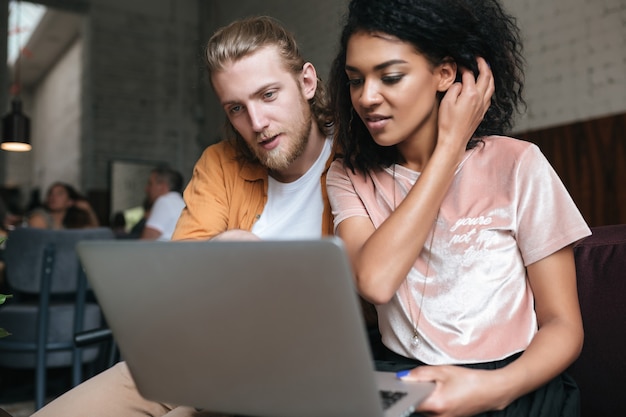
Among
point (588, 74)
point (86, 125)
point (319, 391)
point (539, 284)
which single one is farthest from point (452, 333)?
point (86, 125)

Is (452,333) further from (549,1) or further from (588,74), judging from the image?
(549,1)

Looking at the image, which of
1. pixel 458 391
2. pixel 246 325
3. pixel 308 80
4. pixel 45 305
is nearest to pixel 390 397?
pixel 458 391

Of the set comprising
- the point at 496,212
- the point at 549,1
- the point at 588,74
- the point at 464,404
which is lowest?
the point at 464,404

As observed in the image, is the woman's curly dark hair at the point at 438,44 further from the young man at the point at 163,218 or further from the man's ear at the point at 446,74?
the young man at the point at 163,218

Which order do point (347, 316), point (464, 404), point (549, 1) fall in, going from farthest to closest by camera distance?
point (549, 1) < point (464, 404) < point (347, 316)

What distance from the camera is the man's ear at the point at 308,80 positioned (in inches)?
65.9

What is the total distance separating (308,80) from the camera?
5.55ft

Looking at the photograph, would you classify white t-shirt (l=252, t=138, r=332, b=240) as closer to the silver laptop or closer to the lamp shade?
the silver laptop

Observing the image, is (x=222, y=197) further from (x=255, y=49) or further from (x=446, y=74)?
(x=446, y=74)

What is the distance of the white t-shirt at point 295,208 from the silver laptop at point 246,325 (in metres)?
0.71

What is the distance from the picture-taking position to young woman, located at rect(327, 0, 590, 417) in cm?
104

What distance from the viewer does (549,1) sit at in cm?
471

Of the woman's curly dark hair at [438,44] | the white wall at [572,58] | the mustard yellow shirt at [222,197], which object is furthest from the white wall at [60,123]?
the woman's curly dark hair at [438,44]

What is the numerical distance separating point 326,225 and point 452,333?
1.73 feet
